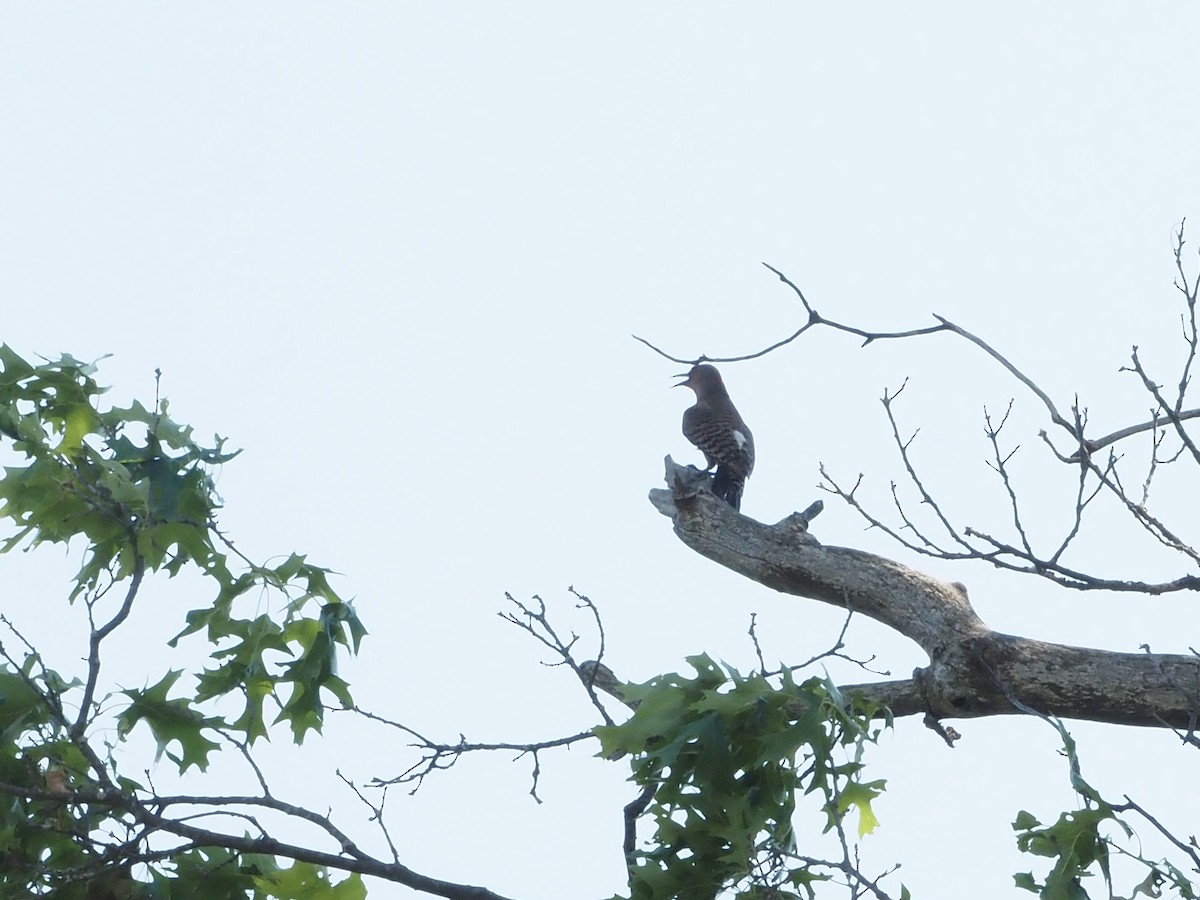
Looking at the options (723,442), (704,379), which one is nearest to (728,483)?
(723,442)

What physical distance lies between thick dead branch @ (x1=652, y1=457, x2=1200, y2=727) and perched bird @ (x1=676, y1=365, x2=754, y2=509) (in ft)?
12.1

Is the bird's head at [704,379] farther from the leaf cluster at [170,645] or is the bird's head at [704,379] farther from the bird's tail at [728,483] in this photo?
the leaf cluster at [170,645]

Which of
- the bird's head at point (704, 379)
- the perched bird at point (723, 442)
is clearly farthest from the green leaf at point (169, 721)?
the bird's head at point (704, 379)

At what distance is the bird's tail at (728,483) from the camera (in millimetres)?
8867

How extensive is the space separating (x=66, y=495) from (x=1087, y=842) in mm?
2953

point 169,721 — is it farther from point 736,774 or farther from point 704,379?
point 704,379

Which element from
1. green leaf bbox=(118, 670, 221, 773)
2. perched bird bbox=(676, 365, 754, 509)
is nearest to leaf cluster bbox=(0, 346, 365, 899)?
green leaf bbox=(118, 670, 221, 773)

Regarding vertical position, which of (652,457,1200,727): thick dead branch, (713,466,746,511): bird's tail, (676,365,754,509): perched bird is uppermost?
(676,365,754,509): perched bird

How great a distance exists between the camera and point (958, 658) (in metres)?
4.02

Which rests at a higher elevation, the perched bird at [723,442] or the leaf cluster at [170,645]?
the perched bird at [723,442]

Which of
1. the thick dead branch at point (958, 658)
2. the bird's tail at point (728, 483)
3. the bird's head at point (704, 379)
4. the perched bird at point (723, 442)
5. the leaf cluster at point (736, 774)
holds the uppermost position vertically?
the bird's head at point (704, 379)

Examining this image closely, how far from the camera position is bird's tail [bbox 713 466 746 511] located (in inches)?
349

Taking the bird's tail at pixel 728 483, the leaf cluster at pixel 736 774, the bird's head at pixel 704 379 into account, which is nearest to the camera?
the leaf cluster at pixel 736 774

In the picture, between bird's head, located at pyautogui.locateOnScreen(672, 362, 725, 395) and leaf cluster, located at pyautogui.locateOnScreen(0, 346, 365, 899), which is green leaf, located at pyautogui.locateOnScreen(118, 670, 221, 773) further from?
bird's head, located at pyautogui.locateOnScreen(672, 362, 725, 395)
